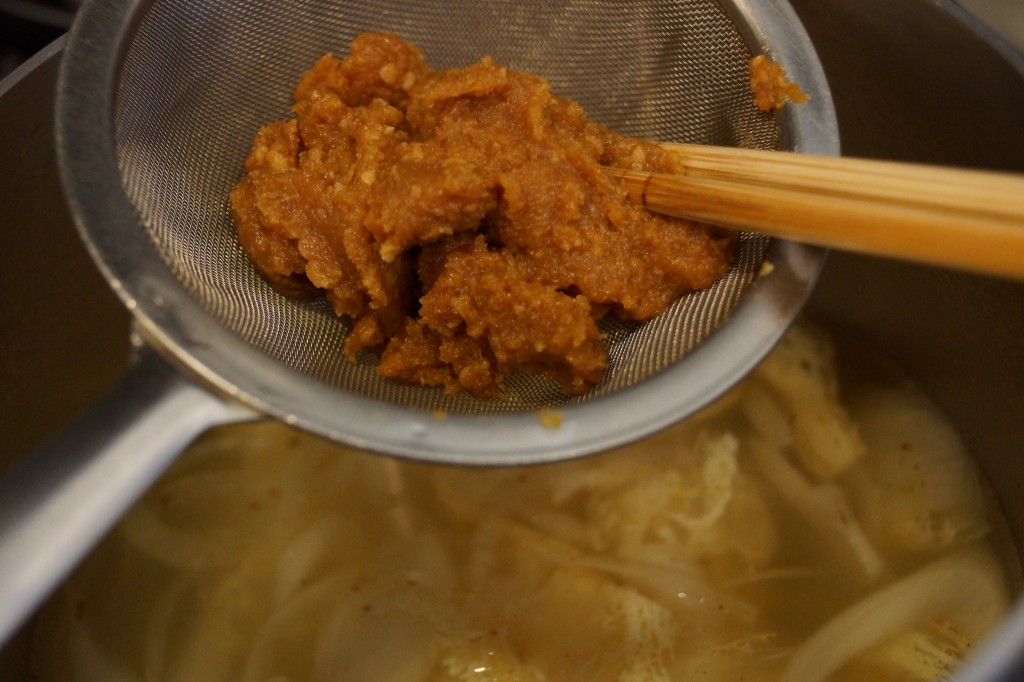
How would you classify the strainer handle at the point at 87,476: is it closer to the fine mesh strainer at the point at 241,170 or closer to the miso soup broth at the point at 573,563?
the fine mesh strainer at the point at 241,170

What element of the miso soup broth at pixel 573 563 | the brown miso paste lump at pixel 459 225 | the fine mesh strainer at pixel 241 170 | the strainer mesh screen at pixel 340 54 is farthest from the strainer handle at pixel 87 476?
the miso soup broth at pixel 573 563

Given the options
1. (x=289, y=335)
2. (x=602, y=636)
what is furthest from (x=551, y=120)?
(x=602, y=636)

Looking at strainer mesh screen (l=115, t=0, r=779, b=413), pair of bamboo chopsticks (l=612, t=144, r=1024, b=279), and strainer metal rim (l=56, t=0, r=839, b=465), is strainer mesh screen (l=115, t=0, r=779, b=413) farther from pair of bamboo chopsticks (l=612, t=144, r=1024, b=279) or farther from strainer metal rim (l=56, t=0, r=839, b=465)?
pair of bamboo chopsticks (l=612, t=144, r=1024, b=279)

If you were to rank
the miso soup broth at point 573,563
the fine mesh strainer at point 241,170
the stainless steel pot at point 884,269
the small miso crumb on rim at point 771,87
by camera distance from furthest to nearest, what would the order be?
the miso soup broth at point 573,563, the stainless steel pot at point 884,269, the small miso crumb on rim at point 771,87, the fine mesh strainer at point 241,170

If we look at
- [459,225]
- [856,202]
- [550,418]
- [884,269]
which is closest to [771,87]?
[856,202]

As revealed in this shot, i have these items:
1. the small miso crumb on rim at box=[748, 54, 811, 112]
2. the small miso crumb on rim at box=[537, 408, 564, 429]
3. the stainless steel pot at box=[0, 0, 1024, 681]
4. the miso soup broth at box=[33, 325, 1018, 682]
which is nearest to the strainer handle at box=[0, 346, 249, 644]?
the small miso crumb on rim at box=[537, 408, 564, 429]

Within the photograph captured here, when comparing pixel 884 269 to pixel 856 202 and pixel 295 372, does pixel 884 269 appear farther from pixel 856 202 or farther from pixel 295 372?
pixel 295 372

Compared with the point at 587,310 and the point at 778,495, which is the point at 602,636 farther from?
the point at 587,310
